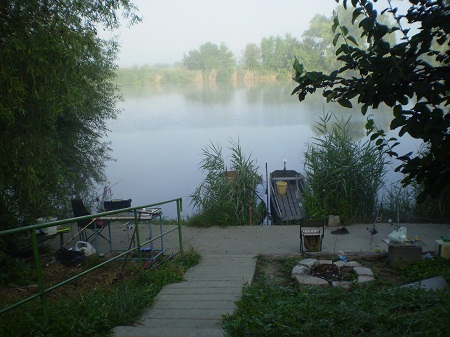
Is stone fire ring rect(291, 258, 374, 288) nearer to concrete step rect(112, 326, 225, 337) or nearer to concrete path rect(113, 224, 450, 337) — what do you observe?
concrete path rect(113, 224, 450, 337)

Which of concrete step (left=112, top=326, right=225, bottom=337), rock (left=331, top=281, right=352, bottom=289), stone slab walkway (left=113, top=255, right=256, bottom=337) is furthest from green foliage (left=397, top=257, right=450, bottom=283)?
concrete step (left=112, top=326, right=225, bottom=337)

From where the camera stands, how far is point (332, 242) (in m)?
7.43

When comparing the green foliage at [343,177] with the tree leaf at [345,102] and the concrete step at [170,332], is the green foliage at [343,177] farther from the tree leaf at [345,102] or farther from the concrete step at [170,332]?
the tree leaf at [345,102]

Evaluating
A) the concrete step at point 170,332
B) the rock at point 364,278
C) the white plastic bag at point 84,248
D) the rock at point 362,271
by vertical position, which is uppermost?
the white plastic bag at point 84,248

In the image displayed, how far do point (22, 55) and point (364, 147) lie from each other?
7123 mm

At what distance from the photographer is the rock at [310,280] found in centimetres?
488

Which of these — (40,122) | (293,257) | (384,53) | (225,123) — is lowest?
(293,257)

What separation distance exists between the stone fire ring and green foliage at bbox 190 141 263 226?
395cm

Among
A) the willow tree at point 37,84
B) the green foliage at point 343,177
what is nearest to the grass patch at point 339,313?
the willow tree at point 37,84

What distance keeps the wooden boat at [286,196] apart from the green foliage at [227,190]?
929mm

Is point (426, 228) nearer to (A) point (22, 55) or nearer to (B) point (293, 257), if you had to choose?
(B) point (293, 257)

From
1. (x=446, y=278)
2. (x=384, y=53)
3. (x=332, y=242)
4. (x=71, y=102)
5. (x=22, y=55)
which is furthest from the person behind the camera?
(x=332, y=242)

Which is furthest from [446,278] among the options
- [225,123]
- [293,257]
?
[225,123]

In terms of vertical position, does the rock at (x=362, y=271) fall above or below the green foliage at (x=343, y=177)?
below
